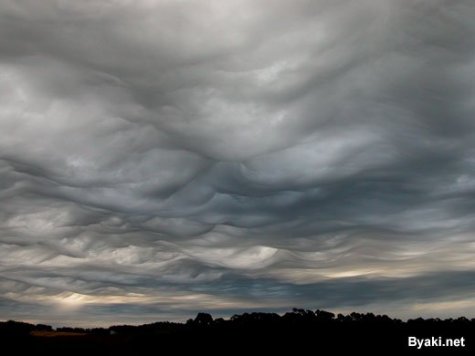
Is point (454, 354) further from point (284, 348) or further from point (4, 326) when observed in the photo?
point (4, 326)

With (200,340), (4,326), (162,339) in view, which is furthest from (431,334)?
(4,326)

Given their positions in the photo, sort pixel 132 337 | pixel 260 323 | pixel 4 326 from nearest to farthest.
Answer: pixel 4 326 < pixel 132 337 < pixel 260 323

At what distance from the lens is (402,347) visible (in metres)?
100

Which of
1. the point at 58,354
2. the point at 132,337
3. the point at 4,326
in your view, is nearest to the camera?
the point at 58,354

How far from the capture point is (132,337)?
101 meters

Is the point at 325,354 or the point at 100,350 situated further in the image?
the point at 325,354

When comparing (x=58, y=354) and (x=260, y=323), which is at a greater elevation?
(x=260, y=323)

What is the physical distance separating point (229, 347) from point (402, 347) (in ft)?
117

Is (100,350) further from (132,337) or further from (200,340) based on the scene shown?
(200,340)

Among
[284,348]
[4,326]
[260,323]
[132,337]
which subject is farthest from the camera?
[260,323]

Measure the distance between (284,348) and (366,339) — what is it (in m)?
18.5

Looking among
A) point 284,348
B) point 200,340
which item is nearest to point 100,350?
point 200,340

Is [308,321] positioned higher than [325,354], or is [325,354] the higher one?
[308,321]

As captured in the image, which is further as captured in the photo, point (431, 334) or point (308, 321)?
point (308, 321)
